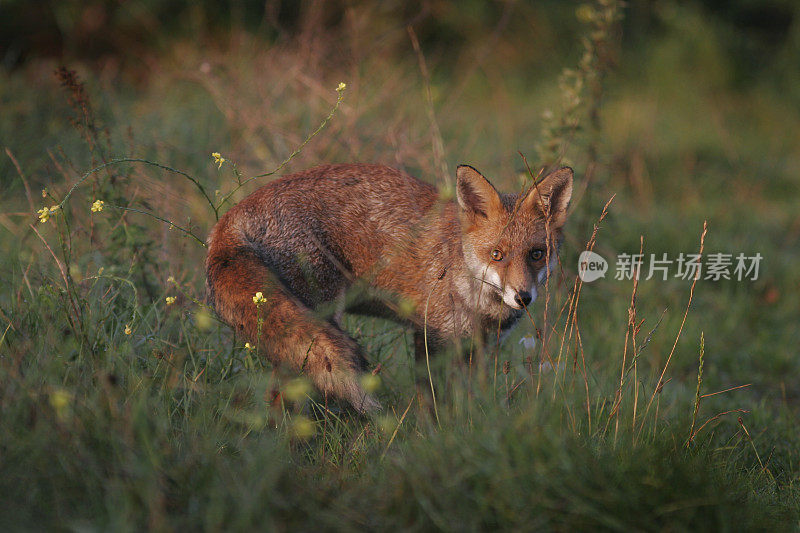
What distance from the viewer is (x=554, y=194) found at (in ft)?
13.5

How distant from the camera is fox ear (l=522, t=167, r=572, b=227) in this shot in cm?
397

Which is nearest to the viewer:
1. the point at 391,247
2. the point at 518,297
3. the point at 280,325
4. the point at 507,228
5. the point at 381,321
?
the point at 280,325

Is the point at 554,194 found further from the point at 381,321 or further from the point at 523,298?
the point at 381,321

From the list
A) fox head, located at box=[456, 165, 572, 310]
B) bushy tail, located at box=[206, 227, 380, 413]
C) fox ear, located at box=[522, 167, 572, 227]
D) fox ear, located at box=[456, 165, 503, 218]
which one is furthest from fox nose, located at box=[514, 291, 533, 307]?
bushy tail, located at box=[206, 227, 380, 413]

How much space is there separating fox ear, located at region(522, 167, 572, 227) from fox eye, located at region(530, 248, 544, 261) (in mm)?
223

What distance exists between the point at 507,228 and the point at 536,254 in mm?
235

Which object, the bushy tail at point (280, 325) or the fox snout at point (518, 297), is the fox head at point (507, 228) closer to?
the fox snout at point (518, 297)

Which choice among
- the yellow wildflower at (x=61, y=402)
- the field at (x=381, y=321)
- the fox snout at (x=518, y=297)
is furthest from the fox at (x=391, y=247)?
the yellow wildflower at (x=61, y=402)

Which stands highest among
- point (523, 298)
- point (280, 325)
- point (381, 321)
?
point (280, 325)

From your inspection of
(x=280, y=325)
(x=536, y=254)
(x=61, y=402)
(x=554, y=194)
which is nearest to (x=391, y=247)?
(x=536, y=254)

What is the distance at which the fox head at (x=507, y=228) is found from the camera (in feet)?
13.0

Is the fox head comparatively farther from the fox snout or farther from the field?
the field

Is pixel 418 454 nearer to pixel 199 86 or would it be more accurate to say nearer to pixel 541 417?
pixel 541 417

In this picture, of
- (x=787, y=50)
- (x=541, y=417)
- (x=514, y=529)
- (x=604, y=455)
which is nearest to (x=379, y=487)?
(x=514, y=529)
